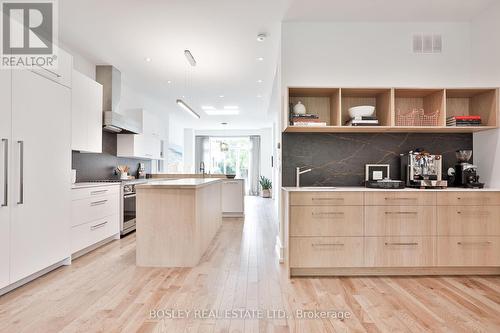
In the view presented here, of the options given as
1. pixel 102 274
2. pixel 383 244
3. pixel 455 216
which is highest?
pixel 455 216

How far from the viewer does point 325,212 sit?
2.80 m

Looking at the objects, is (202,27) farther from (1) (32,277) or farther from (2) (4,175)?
(1) (32,277)

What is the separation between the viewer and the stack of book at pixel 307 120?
307 cm

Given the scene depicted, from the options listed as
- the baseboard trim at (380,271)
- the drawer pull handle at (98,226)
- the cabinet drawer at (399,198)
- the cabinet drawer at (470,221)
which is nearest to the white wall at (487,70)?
the cabinet drawer at (470,221)

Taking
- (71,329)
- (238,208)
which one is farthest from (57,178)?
(238,208)

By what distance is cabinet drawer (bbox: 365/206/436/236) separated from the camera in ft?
9.20

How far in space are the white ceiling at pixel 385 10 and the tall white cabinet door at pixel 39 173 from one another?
263cm

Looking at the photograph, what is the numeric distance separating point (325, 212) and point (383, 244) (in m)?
0.64

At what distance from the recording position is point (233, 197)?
21.1 feet

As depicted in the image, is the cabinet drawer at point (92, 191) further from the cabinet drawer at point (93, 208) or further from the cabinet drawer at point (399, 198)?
the cabinet drawer at point (399, 198)

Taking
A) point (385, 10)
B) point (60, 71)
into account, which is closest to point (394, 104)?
point (385, 10)

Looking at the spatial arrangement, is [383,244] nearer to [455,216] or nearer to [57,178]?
[455,216]

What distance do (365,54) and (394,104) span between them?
2.24ft

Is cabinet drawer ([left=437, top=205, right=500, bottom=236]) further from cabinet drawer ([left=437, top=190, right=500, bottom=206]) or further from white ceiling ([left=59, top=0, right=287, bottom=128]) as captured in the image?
white ceiling ([left=59, top=0, right=287, bottom=128])
